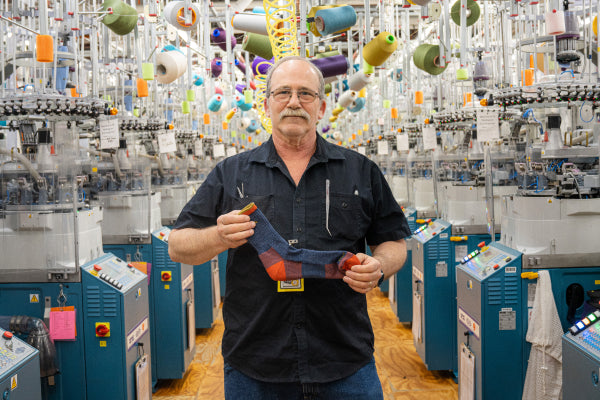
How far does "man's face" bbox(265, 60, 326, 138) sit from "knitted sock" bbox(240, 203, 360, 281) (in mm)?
343

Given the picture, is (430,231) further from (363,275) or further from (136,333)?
(363,275)

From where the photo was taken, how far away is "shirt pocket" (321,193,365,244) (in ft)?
6.05

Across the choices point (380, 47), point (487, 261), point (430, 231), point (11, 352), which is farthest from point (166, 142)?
point (487, 261)

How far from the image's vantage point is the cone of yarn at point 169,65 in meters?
4.29

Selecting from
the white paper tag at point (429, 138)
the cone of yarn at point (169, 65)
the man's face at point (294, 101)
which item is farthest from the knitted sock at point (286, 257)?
the white paper tag at point (429, 138)

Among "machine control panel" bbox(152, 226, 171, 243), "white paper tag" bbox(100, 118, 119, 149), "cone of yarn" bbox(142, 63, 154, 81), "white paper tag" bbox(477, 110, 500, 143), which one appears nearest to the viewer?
"white paper tag" bbox(477, 110, 500, 143)

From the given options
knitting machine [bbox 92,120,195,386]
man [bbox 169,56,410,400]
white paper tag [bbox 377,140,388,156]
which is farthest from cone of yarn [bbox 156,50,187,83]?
white paper tag [bbox 377,140,388,156]

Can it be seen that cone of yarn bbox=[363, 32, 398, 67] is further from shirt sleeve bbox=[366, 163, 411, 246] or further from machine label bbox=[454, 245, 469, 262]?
machine label bbox=[454, 245, 469, 262]

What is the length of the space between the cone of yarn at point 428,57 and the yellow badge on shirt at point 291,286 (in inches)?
111

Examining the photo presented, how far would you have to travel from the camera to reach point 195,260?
1829 millimetres

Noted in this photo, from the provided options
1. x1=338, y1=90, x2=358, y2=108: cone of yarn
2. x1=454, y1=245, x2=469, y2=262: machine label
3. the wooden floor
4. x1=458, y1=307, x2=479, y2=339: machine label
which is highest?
x1=338, y1=90, x2=358, y2=108: cone of yarn

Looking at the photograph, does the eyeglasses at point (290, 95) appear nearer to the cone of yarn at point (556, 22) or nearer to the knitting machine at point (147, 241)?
the cone of yarn at point (556, 22)

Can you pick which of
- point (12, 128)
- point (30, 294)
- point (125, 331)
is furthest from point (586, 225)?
point (12, 128)

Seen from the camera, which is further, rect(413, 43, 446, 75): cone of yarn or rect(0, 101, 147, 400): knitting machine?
rect(413, 43, 446, 75): cone of yarn
